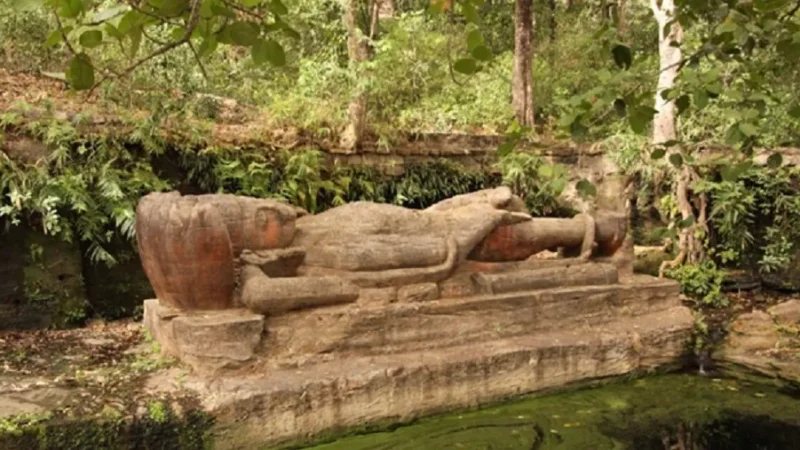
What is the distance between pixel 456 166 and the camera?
9.08 meters

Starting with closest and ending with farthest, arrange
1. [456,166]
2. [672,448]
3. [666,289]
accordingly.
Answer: [672,448]
[666,289]
[456,166]

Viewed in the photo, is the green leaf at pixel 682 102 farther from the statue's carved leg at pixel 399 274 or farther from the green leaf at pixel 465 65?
the statue's carved leg at pixel 399 274

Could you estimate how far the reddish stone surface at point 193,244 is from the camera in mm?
4293

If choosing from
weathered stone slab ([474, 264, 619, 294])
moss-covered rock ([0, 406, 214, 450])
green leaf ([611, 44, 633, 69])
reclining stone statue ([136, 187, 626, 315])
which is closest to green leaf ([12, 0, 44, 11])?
green leaf ([611, 44, 633, 69])

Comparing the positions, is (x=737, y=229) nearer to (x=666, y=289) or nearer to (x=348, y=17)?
(x=666, y=289)

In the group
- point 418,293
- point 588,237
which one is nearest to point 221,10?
point 418,293

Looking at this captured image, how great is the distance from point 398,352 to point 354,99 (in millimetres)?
4175

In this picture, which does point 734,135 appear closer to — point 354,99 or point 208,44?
point 208,44

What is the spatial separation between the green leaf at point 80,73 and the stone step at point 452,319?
2.96m

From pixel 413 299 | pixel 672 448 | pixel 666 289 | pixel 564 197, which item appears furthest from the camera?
pixel 564 197

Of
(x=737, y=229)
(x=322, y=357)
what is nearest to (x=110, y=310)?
(x=322, y=357)

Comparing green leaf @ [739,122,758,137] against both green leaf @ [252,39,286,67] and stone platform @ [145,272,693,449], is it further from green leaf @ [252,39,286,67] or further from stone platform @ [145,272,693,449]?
stone platform @ [145,272,693,449]

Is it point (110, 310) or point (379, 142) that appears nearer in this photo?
point (110, 310)

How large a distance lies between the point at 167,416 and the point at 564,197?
7.06 metres
